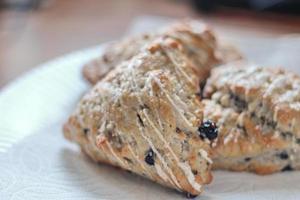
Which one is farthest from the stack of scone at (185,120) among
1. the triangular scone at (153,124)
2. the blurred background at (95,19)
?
the blurred background at (95,19)

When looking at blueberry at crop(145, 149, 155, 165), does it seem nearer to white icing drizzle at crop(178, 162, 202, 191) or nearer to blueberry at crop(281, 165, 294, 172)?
white icing drizzle at crop(178, 162, 202, 191)

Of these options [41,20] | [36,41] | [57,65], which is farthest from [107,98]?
[41,20]

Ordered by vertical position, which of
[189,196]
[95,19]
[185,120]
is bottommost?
[95,19]

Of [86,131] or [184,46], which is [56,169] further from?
[184,46]

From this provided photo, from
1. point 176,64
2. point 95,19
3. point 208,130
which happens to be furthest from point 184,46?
point 95,19

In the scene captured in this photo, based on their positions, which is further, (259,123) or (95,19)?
(95,19)

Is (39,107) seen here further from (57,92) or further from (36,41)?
(36,41)
